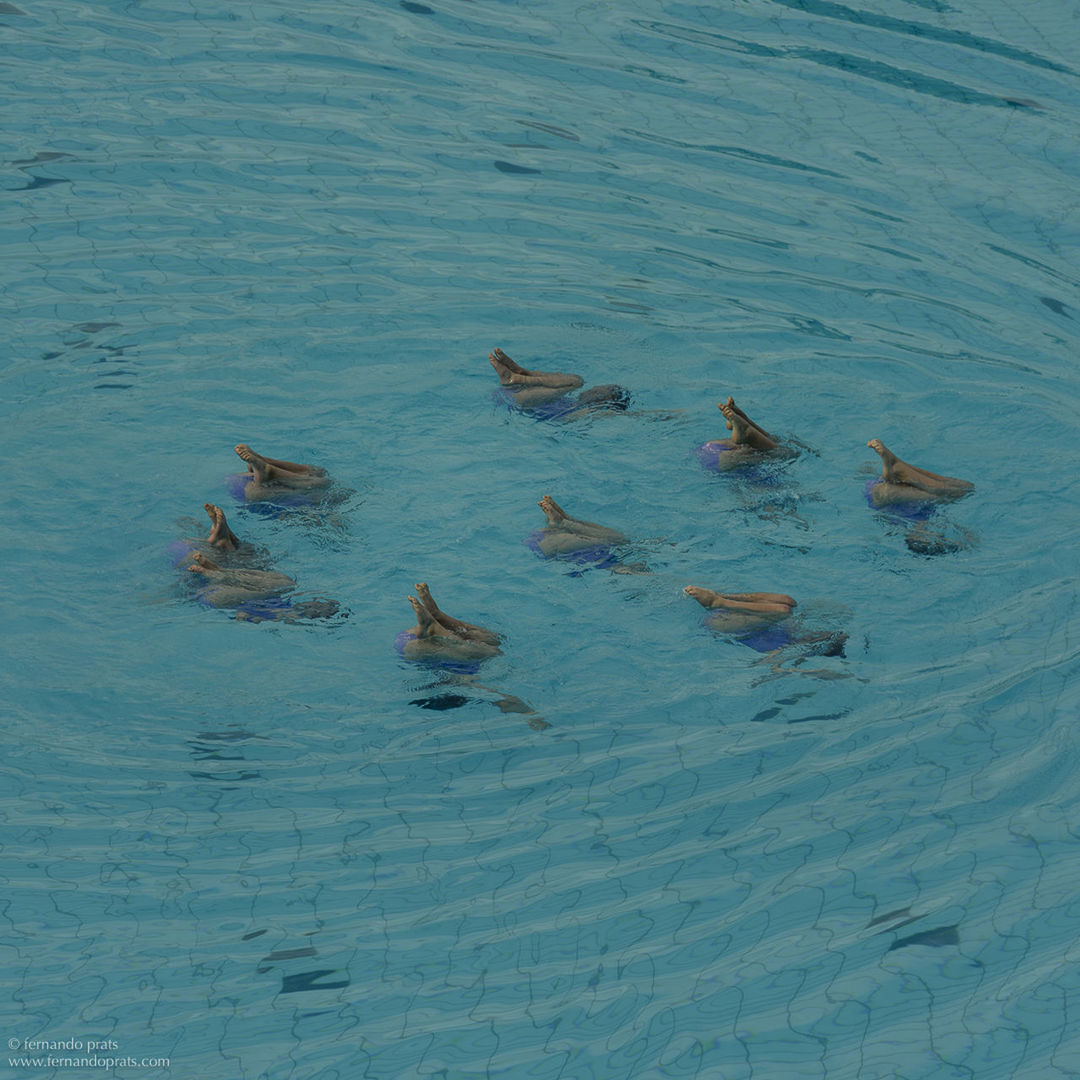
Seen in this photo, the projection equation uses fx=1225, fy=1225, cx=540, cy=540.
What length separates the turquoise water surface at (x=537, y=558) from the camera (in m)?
5.98

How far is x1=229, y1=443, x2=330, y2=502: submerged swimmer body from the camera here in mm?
8562

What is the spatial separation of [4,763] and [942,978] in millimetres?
5245

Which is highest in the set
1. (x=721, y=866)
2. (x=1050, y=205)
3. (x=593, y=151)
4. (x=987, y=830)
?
(x=1050, y=205)

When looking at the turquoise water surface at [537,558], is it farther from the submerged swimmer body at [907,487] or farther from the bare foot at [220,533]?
the bare foot at [220,533]

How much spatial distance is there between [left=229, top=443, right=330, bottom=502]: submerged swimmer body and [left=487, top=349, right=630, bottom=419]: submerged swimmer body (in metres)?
1.71

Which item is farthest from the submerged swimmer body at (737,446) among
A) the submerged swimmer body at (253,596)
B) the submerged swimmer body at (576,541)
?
the submerged swimmer body at (253,596)

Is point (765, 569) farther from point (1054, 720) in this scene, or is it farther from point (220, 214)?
point (220, 214)

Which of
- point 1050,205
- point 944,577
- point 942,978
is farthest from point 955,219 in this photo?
point 942,978

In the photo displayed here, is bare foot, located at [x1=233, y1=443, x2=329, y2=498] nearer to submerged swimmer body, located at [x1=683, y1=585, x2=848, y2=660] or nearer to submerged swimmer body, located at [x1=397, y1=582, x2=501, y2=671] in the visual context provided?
submerged swimmer body, located at [x1=397, y1=582, x2=501, y2=671]

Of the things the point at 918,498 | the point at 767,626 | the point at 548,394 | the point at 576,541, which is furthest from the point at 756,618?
the point at 548,394

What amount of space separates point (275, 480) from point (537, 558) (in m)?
1.95

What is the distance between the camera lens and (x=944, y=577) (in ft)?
27.0

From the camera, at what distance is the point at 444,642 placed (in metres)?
A: 7.48

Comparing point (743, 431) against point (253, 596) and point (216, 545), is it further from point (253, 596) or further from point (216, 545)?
point (216, 545)
